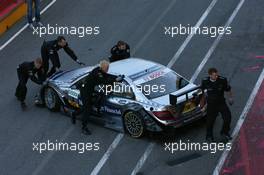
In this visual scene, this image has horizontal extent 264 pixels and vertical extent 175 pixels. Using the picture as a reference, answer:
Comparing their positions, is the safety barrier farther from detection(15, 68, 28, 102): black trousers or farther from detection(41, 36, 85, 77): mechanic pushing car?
detection(15, 68, 28, 102): black trousers

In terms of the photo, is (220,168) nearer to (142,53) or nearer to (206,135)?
(206,135)

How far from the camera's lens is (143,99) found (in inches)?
542

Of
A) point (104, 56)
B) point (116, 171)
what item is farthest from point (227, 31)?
point (116, 171)

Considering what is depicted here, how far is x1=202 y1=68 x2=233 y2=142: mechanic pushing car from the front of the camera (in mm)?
13242

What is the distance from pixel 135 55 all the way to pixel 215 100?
5.24 m

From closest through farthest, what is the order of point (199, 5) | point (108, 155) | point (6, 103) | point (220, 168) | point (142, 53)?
1. point (220, 168)
2. point (108, 155)
3. point (6, 103)
4. point (142, 53)
5. point (199, 5)

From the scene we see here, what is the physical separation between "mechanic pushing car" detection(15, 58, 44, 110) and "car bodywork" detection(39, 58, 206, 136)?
31.3 inches

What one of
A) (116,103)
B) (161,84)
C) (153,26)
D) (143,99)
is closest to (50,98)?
(116,103)

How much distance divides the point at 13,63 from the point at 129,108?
603 centimetres

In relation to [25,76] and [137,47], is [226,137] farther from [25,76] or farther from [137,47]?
[137,47]


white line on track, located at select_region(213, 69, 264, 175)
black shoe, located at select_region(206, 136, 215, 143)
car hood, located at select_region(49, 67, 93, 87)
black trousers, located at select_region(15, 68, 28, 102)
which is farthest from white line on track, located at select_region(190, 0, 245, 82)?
black trousers, located at select_region(15, 68, 28, 102)

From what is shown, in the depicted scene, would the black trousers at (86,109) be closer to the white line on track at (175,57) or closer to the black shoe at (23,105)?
the white line on track at (175,57)

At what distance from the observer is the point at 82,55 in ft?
60.8

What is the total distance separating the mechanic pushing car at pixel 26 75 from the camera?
15922 mm
